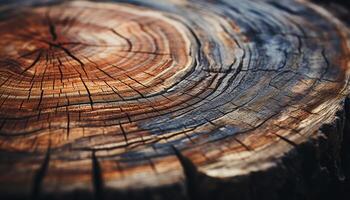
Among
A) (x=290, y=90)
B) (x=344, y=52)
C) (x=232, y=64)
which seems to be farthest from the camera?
(x=344, y=52)

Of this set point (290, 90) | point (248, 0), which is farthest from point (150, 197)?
point (248, 0)

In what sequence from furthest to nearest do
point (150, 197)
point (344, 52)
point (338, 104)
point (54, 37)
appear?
point (54, 37)
point (344, 52)
point (338, 104)
point (150, 197)

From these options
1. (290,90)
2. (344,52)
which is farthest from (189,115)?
(344,52)

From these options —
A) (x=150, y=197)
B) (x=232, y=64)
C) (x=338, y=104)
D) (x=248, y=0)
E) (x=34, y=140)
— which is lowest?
(x=150, y=197)

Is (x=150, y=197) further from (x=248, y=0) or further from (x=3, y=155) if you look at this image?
(x=248, y=0)

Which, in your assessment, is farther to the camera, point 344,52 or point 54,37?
point 54,37

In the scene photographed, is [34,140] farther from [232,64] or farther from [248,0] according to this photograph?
[248,0]

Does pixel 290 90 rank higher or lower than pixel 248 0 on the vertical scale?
lower
